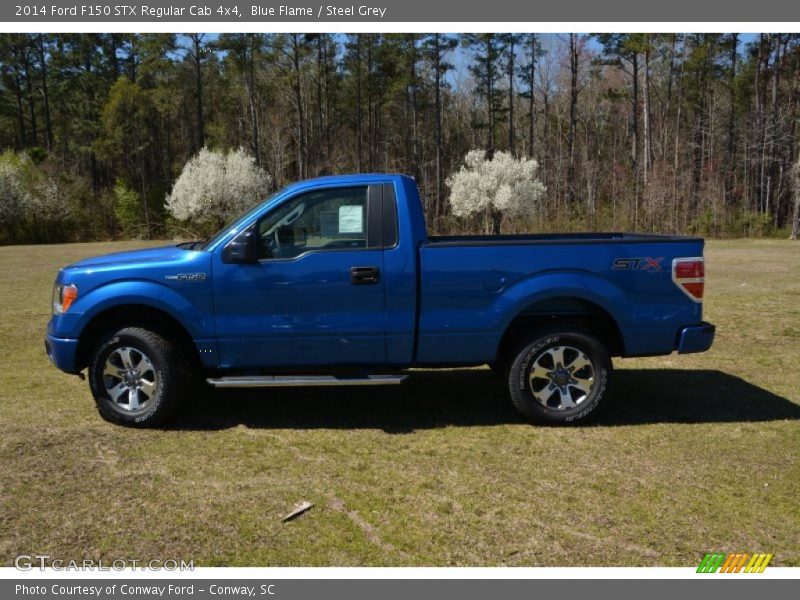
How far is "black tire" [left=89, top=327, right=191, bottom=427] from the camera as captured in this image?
18.5 feet

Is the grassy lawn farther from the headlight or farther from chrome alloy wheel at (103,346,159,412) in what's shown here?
the headlight

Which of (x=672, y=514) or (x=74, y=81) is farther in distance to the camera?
(x=74, y=81)

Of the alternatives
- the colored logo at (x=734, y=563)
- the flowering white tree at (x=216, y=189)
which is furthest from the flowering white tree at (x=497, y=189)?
the colored logo at (x=734, y=563)

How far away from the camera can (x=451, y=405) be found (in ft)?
21.5

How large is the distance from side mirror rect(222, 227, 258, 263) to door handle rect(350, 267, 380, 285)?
0.80 m

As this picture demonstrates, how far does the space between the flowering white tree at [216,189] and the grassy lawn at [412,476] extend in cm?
3873

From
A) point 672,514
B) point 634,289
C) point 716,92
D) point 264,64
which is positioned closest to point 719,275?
point 634,289

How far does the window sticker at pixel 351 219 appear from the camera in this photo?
18.7 ft

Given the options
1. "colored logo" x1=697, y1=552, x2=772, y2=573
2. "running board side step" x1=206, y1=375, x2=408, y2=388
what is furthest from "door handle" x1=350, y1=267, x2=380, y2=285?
"colored logo" x1=697, y1=552, x2=772, y2=573

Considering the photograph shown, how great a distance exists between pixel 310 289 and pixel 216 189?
4132 cm

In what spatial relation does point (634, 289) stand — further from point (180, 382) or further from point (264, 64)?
point (264, 64)

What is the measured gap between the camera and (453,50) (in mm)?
53094

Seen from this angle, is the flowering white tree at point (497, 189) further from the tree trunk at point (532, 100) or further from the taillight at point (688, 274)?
the taillight at point (688, 274)

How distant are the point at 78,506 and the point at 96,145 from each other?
190 feet
